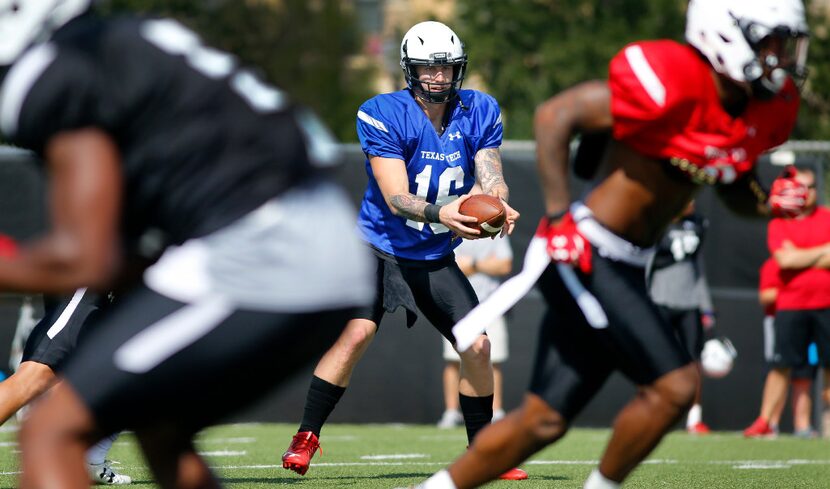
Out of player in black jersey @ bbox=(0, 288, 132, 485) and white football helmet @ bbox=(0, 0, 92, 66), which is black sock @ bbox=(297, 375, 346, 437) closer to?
player in black jersey @ bbox=(0, 288, 132, 485)

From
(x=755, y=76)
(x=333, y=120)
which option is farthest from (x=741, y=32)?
(x=333, y=120)

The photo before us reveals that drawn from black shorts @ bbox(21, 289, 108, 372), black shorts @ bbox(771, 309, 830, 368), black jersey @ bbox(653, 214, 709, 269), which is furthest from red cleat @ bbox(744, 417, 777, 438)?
black shorts @ bbox(21, 289, 108, 372)

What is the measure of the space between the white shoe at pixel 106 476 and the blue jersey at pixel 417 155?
1.57m

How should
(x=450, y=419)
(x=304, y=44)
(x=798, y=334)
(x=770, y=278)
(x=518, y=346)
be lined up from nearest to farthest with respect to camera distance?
(x=798, y=334)
(x=770, y=278)
(x=450, y=419)
(x=518, y=346)
(x=304, y=44)

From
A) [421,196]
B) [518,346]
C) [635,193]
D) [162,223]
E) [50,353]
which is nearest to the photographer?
[162,223]

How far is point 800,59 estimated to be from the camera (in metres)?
4.06

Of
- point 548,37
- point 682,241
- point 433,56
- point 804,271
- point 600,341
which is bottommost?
point 548,37

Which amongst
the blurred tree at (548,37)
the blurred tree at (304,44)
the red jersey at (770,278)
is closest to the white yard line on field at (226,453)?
the red jersey at (770,278)

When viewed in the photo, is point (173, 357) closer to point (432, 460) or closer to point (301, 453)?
point (301, 453)

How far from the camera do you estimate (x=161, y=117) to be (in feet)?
8.87

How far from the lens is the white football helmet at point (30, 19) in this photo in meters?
2.75

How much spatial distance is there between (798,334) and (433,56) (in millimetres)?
4985

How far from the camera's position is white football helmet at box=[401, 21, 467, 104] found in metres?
6.42

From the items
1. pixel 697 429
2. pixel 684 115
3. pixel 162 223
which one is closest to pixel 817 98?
pixel 697 429
